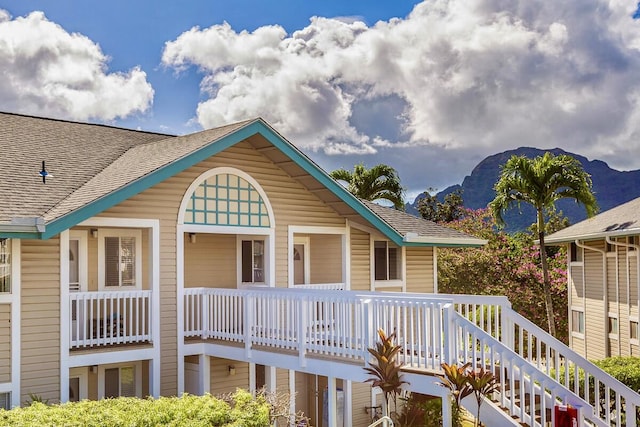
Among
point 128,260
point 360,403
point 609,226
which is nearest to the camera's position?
point 128,260

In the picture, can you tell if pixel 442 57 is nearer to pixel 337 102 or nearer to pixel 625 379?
pixel 337 102

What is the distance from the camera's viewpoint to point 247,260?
1661cm

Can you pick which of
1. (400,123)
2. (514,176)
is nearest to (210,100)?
(514,176)

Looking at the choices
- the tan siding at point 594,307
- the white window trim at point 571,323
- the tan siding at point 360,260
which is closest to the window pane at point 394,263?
the tan siding at point 360,260

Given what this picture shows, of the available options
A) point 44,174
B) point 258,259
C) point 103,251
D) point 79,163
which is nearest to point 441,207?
point 258,259

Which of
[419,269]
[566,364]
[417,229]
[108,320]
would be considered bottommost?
[566,364]

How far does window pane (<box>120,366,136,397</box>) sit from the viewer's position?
47.0 feet

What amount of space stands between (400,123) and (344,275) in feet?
208

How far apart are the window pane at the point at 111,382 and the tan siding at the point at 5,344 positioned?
2.60 meters

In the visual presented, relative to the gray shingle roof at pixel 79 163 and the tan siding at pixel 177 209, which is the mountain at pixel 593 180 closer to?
the gray shingle roof at pixel 79 163

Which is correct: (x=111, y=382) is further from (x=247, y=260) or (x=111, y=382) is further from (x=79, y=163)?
(x=79, y=163)

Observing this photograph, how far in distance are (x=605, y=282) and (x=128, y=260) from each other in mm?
17169

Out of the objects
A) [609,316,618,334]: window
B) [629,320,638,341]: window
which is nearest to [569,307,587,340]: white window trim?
[609,316,618,334]: window

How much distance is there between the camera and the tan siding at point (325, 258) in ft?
56.9
